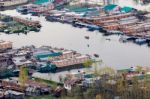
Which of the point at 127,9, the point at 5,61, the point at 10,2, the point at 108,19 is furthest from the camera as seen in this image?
the point at 10,2

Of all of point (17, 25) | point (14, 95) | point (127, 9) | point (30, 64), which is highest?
point (127, 9)

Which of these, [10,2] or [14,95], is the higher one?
[10,2]

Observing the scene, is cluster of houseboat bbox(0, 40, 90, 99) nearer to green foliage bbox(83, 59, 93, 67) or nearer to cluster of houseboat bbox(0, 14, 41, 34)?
green foliage bbox(83, 59, 93, 67)

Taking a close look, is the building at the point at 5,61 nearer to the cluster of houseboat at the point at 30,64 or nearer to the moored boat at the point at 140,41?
the cluster of houseboat at the point at 30,64

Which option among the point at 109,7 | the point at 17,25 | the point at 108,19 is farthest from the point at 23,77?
the point at 109,7

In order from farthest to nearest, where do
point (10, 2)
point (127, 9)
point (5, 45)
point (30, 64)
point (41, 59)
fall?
point (10, 2) < point (127, 9) < point (5, 45) < point (41, 59) < point (30, 64)

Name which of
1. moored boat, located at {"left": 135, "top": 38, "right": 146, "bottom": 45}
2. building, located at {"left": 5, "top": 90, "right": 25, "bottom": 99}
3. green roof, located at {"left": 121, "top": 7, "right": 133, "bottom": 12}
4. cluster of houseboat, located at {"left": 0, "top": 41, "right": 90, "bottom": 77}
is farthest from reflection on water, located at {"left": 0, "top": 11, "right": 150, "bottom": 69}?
building, located at {"left": 5, "top": 90, "right": 25, "bottom": 99}

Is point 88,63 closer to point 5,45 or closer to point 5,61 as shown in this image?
point 5,61
